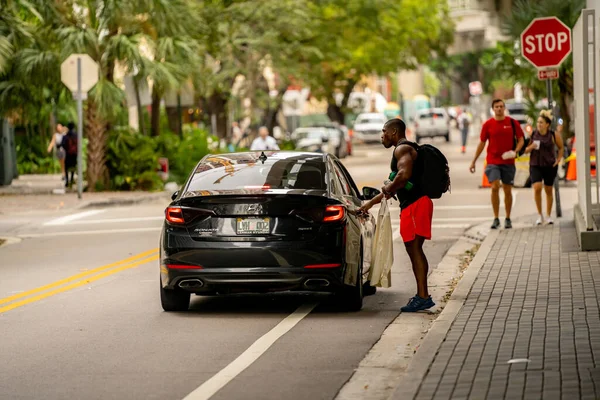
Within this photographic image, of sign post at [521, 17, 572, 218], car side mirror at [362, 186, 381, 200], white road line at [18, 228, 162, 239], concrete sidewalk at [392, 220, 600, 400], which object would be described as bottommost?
white road line at [18, 228, 162, 239]

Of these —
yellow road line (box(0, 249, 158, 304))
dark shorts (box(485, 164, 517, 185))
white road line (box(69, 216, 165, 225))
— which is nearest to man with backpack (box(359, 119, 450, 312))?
yellow road line (box(0, 249, 158, 304))

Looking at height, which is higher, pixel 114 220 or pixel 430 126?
pixel 430 126

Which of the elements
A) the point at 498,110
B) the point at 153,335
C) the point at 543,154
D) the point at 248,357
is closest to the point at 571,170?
the point at 543,154

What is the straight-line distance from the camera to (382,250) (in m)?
12.3

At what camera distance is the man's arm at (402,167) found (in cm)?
1159

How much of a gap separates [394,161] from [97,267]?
6298mm

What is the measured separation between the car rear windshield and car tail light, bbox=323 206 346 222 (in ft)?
1.23

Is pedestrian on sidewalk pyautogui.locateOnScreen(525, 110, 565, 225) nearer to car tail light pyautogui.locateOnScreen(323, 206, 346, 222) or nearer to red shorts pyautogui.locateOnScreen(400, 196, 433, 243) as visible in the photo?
red shorts pyautogui.locateOnScreen(400, 196, 433, 243)

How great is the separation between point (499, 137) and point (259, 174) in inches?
299

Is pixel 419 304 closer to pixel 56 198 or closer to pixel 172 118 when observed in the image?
pixel 56 198

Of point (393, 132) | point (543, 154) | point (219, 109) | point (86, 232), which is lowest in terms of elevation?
point (86, 232)

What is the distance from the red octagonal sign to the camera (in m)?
21.8

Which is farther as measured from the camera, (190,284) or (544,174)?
(544,174)

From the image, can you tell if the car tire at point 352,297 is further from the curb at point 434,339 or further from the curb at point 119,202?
the curb at point 119,202
